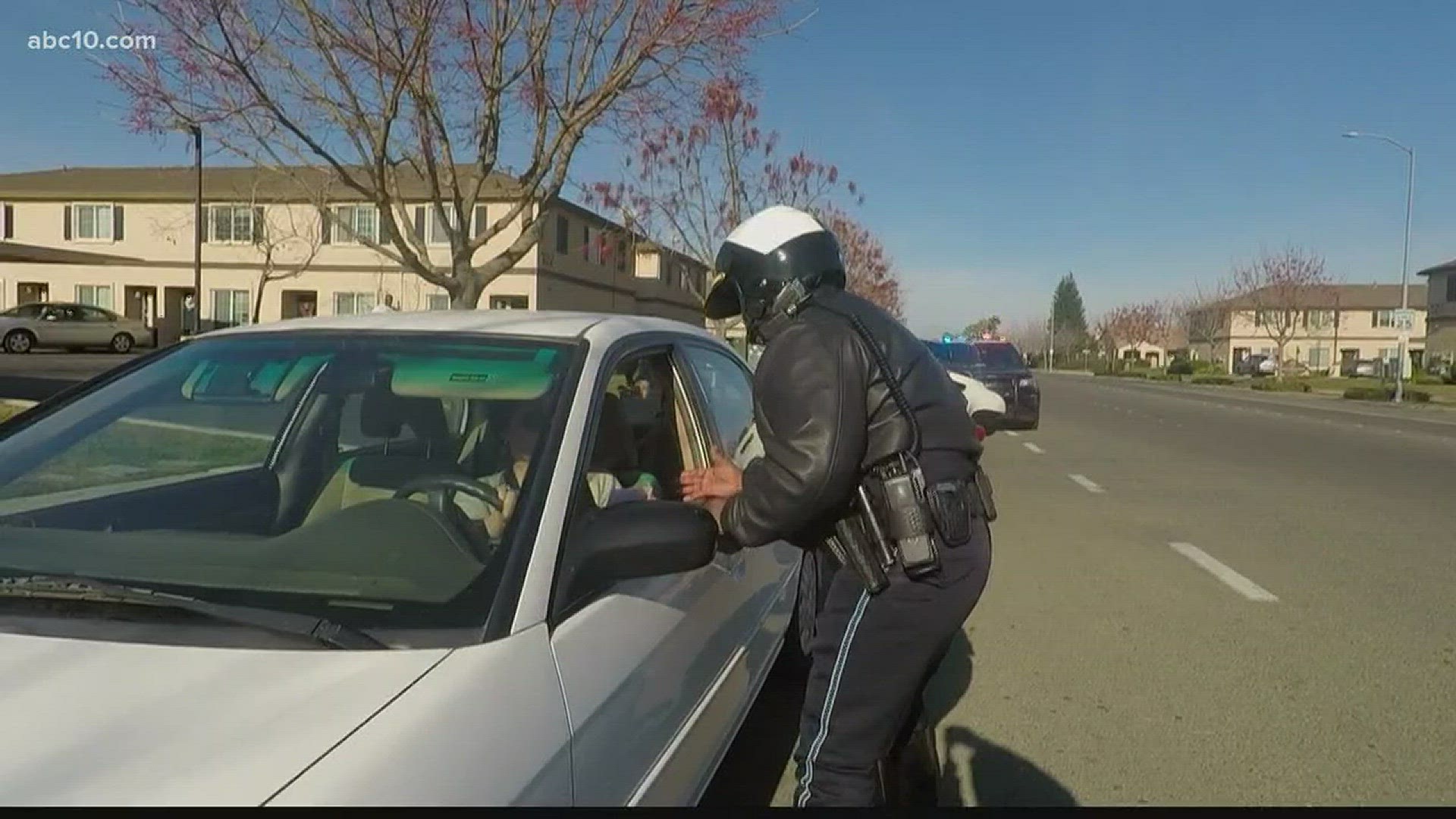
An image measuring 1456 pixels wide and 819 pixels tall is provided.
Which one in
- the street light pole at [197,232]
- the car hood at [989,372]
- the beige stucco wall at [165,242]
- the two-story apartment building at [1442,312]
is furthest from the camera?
the two-story apartment building at [1442,312]

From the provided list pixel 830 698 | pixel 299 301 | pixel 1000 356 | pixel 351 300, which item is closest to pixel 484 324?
pixel 830 698

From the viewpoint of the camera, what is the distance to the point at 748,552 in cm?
317

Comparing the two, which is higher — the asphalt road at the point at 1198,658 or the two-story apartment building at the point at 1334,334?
the two-story apartment building at the point at 1334,334

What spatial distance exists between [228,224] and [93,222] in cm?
530

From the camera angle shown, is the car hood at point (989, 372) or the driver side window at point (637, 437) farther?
the car hood at point (989, 372)

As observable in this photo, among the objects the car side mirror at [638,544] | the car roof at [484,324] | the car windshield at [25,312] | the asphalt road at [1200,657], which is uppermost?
the car windshield at [25,312]

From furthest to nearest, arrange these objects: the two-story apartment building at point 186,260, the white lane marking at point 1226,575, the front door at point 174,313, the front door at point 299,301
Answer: the front door at point 174,313 → the front door at point 299,301 → the two-story apartment building at point 186,260 → the white lane marking at point 1226,575

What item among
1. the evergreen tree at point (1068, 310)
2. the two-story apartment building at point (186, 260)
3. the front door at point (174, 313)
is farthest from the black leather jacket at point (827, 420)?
the evergreen tree at point (1068, 310)

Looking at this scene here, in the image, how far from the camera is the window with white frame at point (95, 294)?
123ft

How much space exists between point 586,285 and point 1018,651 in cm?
3752

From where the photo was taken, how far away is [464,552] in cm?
215

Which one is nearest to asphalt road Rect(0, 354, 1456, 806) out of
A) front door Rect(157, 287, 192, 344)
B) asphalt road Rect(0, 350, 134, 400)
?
asphalt road Rect(0, 350, 134, 400)

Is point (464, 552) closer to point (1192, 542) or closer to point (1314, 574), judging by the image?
point (1314, 574)

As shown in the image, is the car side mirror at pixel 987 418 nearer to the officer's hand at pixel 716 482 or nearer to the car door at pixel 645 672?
the car door at pixel 645 672
